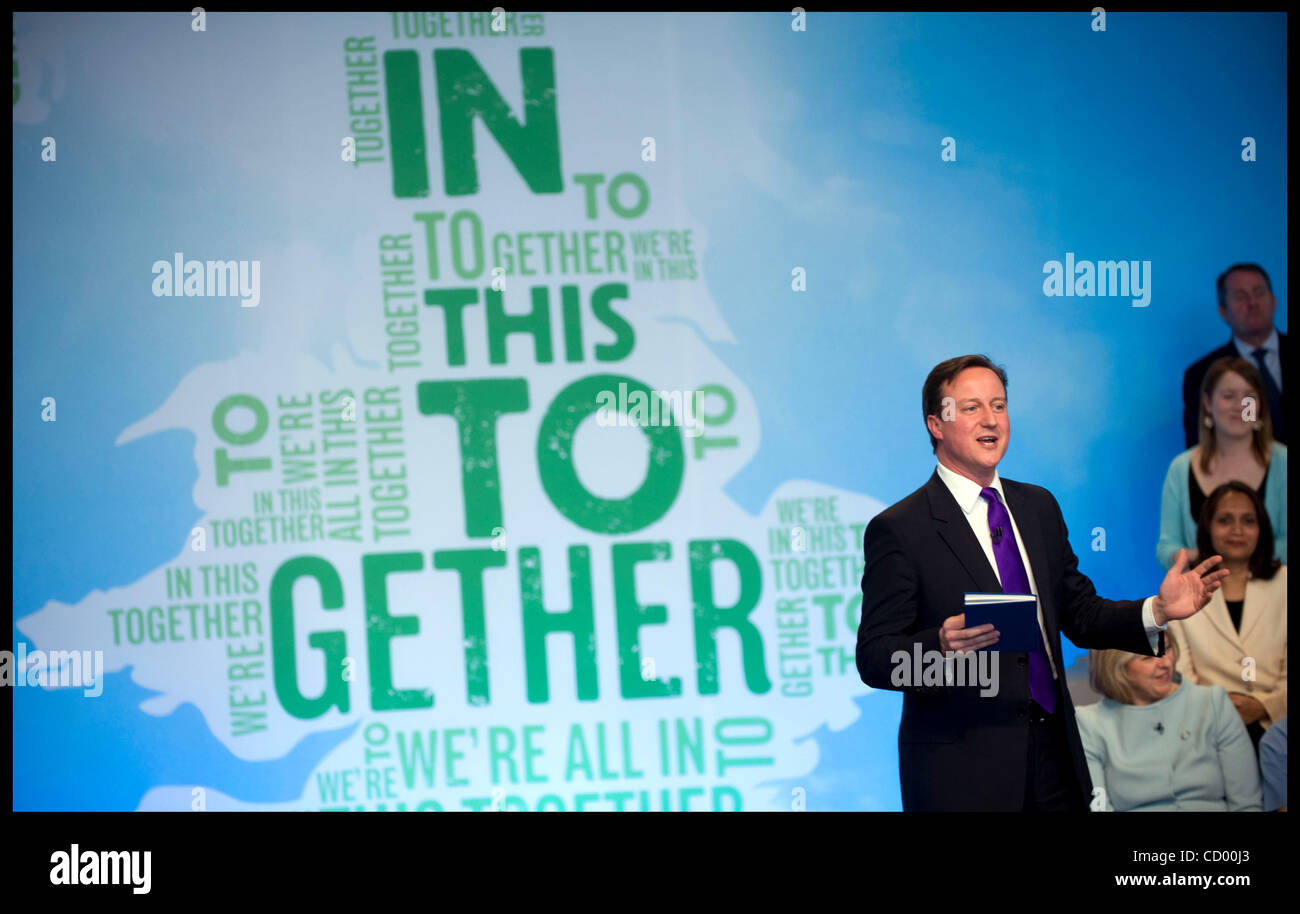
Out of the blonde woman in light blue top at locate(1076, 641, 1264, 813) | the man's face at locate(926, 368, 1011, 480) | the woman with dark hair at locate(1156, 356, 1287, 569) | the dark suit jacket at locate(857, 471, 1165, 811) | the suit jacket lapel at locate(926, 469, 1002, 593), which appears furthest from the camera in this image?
the woman with dark hair at locate(1156, 356, 1287, 569)

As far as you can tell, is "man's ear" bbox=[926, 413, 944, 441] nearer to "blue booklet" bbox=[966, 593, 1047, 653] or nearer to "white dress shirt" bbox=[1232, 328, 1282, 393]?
"blue booklet" bbox=[966, 593, 1047, 653]

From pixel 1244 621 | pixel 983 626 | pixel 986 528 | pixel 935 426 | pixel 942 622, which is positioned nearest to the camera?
pixel 983 626

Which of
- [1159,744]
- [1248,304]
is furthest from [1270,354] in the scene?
[1159,744]

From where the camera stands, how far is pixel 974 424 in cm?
350

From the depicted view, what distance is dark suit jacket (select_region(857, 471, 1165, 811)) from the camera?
3209 mm

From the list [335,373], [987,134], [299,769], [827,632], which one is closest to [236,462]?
[335,373]

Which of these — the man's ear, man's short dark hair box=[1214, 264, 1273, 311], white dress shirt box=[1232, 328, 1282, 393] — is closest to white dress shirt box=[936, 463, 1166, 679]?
the man's ear

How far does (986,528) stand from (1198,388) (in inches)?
38.9

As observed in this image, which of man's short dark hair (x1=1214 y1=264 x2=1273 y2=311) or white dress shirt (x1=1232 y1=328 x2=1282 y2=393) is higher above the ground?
man's short dark hair (x1=1214 y1=264 x2=1273 y2=311)

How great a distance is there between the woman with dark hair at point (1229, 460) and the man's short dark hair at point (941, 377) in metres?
0.72

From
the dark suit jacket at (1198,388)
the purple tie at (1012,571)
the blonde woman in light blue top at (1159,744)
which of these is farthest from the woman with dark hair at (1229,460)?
the purple tie at (1012,571)

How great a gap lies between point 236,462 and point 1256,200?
3528mm

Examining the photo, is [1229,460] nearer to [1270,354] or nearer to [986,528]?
[1270,354]

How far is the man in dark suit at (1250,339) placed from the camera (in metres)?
3.73
